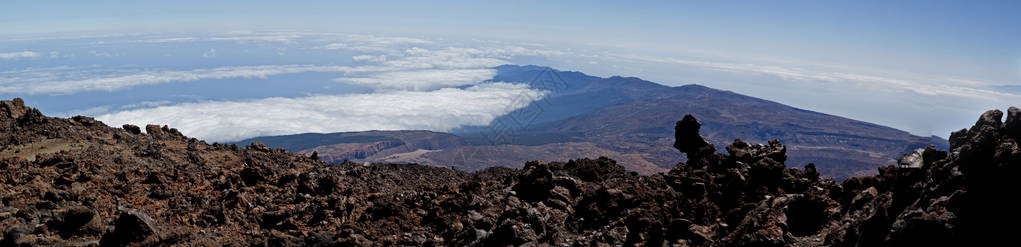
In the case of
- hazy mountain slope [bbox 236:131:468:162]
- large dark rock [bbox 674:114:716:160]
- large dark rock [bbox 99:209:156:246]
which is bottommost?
hazy mountain slope [bbox 236:131:468:162]

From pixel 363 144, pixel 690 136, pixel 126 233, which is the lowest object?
pixel 363 144

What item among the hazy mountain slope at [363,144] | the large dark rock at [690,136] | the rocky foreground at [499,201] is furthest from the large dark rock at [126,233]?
the hazy mountain slope at [363,144]

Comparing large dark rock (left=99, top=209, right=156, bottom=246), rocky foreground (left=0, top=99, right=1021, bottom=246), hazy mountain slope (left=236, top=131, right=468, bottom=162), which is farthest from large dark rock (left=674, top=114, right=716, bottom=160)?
hazy mountain slope (left=236, top=131, right=468, bottom=162)

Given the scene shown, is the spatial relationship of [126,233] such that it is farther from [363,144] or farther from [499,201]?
[363,144]

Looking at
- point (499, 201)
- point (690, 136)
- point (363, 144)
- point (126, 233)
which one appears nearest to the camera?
point (126, 233)

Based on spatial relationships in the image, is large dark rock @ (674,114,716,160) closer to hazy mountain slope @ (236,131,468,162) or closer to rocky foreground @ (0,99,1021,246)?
rocky foreground @ (0,99,1021,246)

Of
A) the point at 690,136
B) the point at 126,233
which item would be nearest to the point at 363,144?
the point at 690,136

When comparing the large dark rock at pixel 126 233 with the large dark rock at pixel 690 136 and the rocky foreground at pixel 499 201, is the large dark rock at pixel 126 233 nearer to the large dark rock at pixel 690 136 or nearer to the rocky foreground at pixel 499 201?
the rocky foreground at pixel 499 201

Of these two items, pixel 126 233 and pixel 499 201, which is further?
pixel 499 201

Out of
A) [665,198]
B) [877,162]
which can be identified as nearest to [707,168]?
[665,198]
